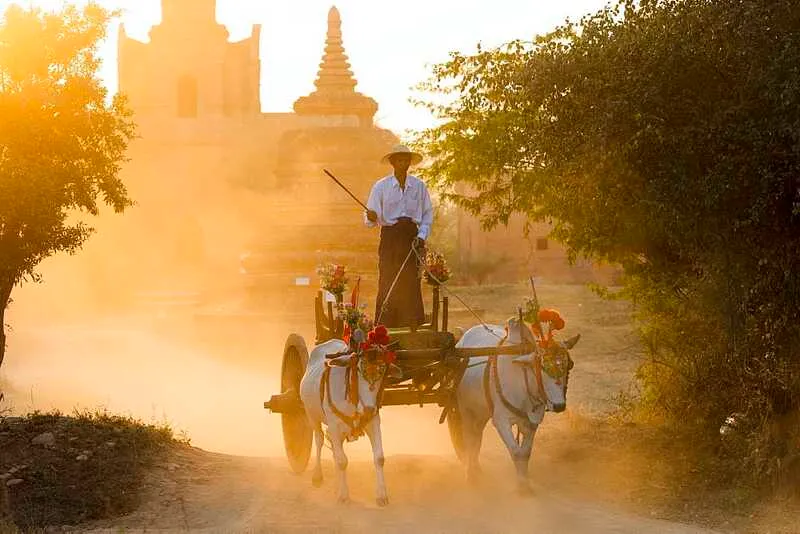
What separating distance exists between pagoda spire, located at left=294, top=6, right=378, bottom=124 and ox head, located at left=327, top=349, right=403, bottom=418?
30.3 metres

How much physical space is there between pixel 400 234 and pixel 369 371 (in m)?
1.81

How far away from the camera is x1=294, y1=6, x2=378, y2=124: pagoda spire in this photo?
130ft

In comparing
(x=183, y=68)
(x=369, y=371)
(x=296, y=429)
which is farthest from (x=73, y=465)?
(x=183, y=68)

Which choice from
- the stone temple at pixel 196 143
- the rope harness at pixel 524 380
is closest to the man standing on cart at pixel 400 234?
the rope harness at pixel 524 380

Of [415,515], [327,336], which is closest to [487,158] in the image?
[327,336]

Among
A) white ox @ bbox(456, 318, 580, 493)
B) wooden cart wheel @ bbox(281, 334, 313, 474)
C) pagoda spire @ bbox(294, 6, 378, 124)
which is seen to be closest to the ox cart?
wooden cart wheel @ bbox(281, 334, 313, 474)

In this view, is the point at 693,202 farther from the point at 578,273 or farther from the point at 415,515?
the point at 578,273

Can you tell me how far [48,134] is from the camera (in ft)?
41.2

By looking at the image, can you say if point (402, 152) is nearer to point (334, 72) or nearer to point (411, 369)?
point (411, 369)

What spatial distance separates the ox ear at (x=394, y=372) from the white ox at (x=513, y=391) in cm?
89

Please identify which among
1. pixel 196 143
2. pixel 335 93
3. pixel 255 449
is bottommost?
pixel 255 449

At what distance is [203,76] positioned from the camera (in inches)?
1987

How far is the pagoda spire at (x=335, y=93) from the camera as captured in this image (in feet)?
130

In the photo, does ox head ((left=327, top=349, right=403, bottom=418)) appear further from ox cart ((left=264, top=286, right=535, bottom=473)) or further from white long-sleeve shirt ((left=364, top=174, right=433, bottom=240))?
white long-sleeve shirt ((left=364, top=174, right=433, bottom=240))
